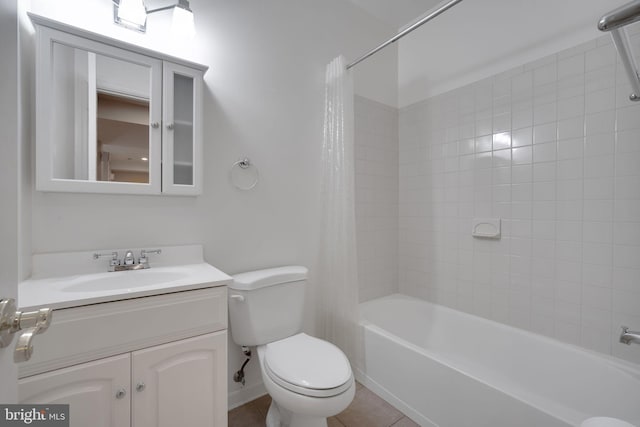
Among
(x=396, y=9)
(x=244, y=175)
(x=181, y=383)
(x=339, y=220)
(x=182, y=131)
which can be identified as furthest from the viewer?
(x=396, y=9)

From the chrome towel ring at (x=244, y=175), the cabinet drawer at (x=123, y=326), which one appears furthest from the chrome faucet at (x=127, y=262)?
the chrome towel ring at (x=244, y=175)

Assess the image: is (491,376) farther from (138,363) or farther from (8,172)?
(8,172)

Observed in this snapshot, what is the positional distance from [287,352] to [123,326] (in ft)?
2.36

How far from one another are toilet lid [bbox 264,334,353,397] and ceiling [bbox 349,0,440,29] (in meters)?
2.50

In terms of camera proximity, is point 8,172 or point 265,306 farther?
point 265,306

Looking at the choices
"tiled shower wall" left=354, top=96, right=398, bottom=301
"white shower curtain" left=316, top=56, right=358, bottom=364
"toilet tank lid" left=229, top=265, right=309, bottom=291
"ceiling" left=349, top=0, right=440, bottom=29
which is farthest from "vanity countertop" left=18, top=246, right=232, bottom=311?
"ceiling" left=349, top=0, right=440, bottom=29

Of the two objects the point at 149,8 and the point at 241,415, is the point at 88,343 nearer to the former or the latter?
the point at 241,415

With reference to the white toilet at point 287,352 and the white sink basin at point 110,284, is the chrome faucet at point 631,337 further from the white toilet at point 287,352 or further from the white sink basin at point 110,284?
the white sink basin at point 110,284

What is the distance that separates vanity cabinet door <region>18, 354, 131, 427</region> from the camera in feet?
2.70

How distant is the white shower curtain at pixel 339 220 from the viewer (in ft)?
5.93

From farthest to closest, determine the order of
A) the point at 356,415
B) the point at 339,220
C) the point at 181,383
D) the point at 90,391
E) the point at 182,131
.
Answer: the point at 339,220, the point at 356,415, the point at 182,131, the point at 181,383, the point at 90,391

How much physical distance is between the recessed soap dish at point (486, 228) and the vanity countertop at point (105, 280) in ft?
5.52

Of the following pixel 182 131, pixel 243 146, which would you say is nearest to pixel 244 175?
pixel 243 146

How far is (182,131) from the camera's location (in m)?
1.42
